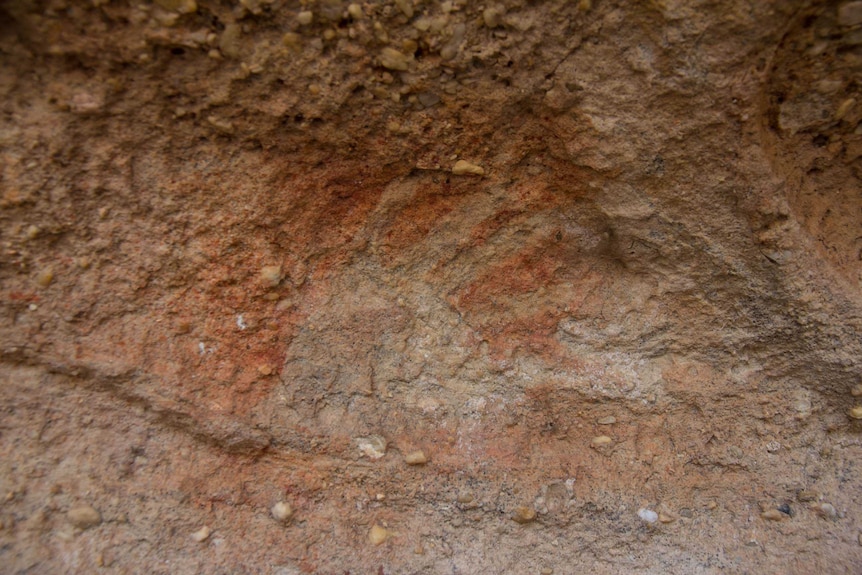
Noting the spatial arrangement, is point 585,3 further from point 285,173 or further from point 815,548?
point 815,548

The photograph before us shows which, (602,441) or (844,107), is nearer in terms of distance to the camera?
(844,107)

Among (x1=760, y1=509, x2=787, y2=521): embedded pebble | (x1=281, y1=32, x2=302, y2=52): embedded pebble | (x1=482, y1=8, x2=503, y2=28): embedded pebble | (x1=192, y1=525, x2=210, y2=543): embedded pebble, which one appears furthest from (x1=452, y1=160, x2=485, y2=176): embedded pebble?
(x1=760, y1=509, x2=787, y2=521): embedded pebble

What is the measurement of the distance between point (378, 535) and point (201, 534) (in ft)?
1.20

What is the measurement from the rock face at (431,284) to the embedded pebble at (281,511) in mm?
17

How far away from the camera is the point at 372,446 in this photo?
124cm

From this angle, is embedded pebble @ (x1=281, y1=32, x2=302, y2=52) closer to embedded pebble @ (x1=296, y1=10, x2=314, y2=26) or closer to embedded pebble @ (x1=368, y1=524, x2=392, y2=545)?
embedded pebble @ (x1=296, y1=10, x2=314, y2=26)


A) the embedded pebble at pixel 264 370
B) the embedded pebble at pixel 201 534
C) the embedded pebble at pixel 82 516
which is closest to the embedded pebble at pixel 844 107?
the embedded pebble at pixel 264 370

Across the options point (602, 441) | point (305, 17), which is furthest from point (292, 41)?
point (602, 441)

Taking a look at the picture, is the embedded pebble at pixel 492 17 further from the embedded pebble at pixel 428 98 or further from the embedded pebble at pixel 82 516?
the embedded pebble at pixel 82 516

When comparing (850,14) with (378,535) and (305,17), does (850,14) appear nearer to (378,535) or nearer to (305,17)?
(305,17)

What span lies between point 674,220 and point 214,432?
106 cm

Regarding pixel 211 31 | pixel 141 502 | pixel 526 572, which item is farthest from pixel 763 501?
pixel 211 31

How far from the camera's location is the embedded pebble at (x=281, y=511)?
46.6 inches

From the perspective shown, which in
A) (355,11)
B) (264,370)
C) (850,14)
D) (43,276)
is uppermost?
(850,14)
